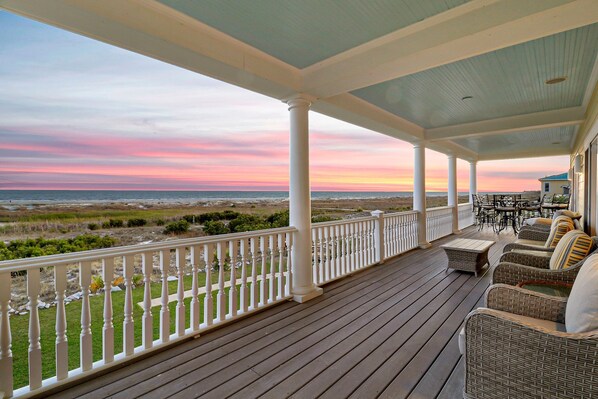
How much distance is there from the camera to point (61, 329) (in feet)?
6.37

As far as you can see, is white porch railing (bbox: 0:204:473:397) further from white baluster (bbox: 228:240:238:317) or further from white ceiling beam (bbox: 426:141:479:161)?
white ceiling beam (bbox: 426:141:479:161)

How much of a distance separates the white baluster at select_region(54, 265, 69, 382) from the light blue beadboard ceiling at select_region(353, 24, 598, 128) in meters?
3.99

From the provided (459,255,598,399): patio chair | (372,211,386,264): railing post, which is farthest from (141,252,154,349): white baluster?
(372,211,386,264): railing post

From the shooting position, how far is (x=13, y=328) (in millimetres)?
3188

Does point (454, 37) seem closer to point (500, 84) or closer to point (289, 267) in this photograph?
point (500, 84)

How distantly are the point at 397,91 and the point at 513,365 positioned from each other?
3664 mm

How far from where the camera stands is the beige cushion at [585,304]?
127cm

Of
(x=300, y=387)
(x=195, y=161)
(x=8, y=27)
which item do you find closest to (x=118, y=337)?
(x=300, y=387)

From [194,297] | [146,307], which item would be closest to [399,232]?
[194,297]

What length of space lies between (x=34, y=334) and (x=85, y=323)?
277 mm

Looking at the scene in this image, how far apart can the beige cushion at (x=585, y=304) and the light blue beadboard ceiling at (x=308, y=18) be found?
2.06 meters

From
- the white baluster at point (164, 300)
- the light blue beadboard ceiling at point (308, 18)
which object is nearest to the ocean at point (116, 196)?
the white baluster at point (164, 300)

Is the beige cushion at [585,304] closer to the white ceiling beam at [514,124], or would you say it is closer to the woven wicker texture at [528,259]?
the woven wicker texture at [528,259]

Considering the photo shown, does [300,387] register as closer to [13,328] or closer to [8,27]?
[13,328]
